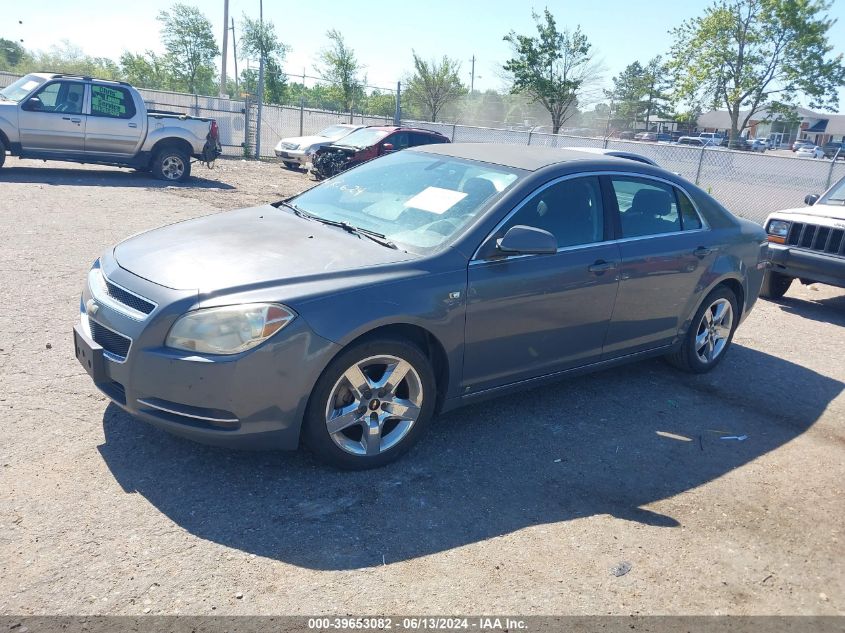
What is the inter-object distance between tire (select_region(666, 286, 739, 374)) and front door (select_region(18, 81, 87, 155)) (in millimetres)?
12494

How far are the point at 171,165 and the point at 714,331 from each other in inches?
489

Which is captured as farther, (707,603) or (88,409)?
(88,409)

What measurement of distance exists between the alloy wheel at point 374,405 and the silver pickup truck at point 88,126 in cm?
1256

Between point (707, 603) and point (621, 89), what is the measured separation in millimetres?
80251

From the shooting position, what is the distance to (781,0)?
34.5 m

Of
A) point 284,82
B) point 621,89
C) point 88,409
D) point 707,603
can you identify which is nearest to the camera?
point 707,603

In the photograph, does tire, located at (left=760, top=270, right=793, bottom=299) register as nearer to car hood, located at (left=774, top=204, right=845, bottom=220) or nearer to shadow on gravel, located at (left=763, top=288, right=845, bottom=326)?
shadow on gravel, located at (left=763, top=288, right=845, bottom=326)

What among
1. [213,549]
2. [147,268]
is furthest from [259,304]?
[213,549]

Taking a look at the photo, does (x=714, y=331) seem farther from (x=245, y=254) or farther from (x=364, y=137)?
(x=364, y=137)

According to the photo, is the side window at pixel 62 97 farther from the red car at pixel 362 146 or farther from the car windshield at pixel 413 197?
the car windshield at pixel 413 197

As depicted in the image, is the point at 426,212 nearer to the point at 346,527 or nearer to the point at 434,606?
the point at 346,527

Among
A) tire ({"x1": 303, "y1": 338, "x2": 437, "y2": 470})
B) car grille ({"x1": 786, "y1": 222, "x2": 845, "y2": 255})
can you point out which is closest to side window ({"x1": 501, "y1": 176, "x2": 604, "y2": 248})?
tire ({"x1": 303, "y1": 338, "x2": 437, "y2": 470})

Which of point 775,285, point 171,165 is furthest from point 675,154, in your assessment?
point 171,165

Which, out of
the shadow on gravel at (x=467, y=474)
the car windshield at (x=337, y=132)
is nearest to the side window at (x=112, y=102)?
the car windshield at (x=337, y=132)
